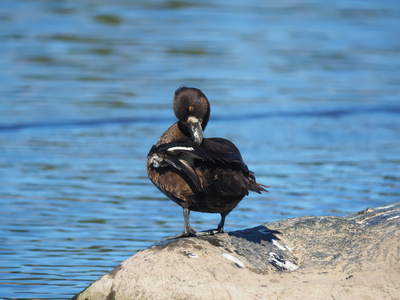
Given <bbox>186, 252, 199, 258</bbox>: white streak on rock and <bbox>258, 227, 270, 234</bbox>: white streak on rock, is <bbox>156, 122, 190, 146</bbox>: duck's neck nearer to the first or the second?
<bbox>258, 227, 270, 234</bbox>: white streak on rock

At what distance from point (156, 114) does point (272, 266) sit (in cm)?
664

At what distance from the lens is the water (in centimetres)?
770

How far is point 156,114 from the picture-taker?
11711 millimetres

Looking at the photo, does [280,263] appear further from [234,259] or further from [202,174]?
[202,174]

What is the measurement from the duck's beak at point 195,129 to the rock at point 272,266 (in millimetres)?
770

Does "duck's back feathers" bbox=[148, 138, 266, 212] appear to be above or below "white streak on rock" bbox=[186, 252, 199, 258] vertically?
above

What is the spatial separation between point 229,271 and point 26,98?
7942 mm

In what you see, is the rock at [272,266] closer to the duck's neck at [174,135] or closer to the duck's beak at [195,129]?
the duck's beak at [195,129]

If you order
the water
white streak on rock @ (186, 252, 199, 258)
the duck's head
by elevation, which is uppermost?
the duck's head

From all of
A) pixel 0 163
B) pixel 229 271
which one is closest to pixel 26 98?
pixel 0 163

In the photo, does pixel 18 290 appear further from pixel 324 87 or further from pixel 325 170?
pixel 324 87

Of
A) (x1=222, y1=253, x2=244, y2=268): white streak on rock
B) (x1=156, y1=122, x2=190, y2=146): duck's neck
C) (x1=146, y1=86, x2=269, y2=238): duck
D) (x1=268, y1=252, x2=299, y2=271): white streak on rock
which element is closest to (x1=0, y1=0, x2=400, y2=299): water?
(x1=156, y1=122, x2=190, y2=146): duck's neck

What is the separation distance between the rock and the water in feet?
4.55

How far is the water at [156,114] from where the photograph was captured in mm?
7699
